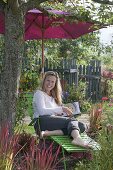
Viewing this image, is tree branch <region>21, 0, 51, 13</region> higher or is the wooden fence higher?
tree branch <region>21, 0, 51, 13</region>

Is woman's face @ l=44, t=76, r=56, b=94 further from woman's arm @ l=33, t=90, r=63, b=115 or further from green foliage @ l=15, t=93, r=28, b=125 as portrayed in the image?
green foliage @ l=15, t=93, r=28, b=125

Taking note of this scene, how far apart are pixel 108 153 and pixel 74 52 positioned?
1819 cm

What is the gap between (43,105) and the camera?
18.7 ft

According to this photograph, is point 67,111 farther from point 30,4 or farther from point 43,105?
point 30,4

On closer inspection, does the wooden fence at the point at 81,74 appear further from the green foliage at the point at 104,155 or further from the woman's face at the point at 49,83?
the green foliage at the point at 104,155

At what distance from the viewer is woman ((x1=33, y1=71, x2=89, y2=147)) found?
5473 mm

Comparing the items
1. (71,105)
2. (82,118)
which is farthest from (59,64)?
(71,105)

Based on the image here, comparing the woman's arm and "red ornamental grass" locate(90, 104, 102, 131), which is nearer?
the woman's arm

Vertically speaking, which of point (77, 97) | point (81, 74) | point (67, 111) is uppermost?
point (67, 111)

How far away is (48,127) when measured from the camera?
556 cm

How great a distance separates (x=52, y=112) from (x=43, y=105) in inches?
6.6

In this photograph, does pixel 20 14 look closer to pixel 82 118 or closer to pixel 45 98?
pixel 45 98

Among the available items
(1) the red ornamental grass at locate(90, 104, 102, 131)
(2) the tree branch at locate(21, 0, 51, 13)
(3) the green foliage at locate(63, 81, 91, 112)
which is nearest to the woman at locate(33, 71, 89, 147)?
(1) the red ornamental grass at locate(90, 104, 102, 131)

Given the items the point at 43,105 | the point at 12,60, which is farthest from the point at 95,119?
the point at 12,60
